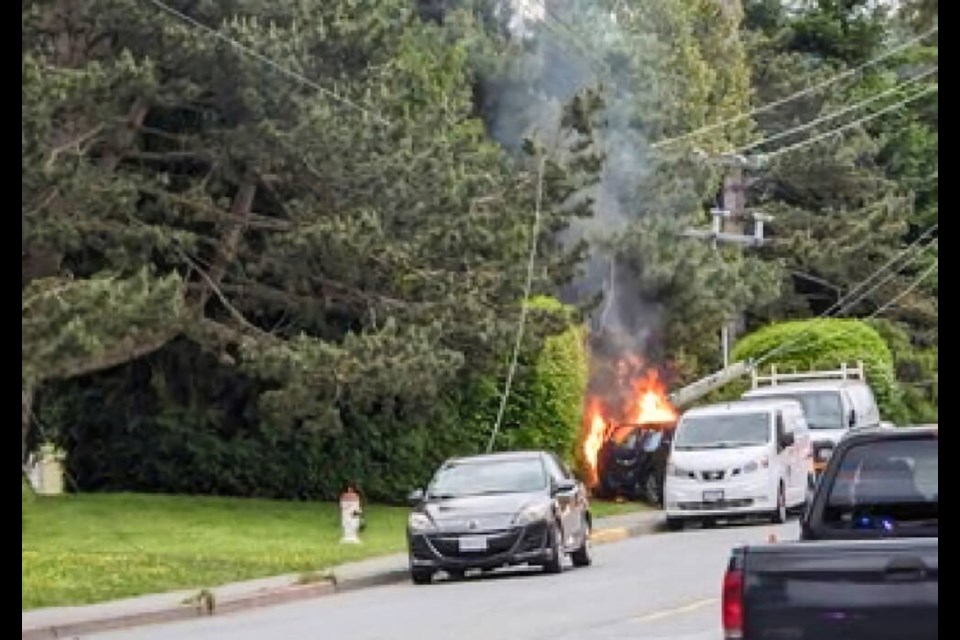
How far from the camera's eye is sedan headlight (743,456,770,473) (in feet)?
109

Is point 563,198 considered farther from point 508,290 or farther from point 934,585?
point 934,585

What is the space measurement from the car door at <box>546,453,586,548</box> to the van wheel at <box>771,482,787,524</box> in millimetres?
6683

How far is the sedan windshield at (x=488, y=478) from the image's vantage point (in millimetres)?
26344

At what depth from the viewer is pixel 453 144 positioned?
122ft

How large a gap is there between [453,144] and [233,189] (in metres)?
4.15

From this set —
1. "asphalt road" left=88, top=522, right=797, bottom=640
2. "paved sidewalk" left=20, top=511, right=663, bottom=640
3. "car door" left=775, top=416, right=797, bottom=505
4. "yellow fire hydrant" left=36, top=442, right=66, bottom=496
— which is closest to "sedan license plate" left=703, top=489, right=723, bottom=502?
"car door" left=775, top=416, right=797, bottom=505

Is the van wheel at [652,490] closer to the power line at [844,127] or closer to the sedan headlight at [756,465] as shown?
the sedan headlight at [756,465]

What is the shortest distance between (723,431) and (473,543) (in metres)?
10.0

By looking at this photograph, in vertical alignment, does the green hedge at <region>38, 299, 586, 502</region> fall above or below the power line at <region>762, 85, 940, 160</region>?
below

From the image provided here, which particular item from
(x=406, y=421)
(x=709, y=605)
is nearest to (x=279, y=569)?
(x=709, y=605)

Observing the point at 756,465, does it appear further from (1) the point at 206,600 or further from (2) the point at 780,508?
(1) the point at 206,600

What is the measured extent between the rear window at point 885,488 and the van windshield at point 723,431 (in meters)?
21.2

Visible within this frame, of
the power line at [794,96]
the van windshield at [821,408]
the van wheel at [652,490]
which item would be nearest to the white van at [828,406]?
the van windshield at [821,408]

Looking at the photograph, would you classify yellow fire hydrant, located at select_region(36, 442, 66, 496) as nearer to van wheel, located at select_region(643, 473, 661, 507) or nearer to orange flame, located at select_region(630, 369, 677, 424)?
van wheel, located at select_region(643, 473, 661, 507)
